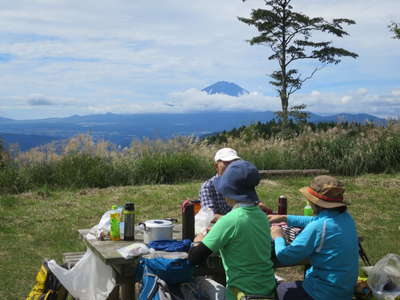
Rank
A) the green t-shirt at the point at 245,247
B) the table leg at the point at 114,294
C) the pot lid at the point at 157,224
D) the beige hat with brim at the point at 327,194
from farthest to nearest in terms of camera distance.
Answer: the table leg at the point at 114,294 → the pot lid at the point at 157,224 → the beige hat with brim at the point at 327,194 → the green t-shirt at the point at 245,247

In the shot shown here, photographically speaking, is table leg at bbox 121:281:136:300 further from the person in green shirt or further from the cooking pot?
the person in green shirt

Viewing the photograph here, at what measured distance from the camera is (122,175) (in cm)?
1138

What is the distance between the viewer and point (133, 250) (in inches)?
142

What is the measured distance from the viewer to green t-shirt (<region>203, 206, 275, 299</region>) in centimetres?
336

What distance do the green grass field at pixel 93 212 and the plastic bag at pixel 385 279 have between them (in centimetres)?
286

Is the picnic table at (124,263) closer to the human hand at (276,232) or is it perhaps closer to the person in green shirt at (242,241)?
the human hand at (276,232)

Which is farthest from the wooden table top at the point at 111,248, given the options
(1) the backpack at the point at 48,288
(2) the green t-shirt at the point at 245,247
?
(2) the green t-shirt at the point at 245,247

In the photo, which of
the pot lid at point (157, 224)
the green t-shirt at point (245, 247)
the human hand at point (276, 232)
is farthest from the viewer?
the pot lid at point (157, 224)

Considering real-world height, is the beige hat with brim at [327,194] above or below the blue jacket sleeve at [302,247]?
above

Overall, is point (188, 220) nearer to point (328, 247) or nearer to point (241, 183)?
point (241, 183)

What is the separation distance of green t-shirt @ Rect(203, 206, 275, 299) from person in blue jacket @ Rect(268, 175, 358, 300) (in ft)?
0.61

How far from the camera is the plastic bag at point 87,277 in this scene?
4102mm

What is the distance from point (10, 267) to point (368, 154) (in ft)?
30.4

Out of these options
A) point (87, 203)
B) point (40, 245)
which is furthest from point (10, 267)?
point (87, 203)
